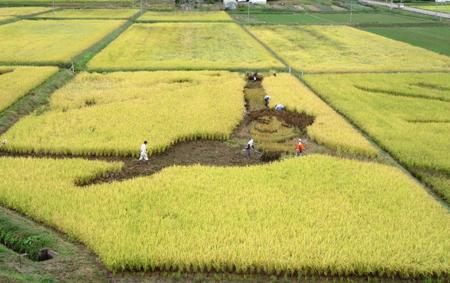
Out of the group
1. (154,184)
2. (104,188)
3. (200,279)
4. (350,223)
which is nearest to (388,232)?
(350,223)

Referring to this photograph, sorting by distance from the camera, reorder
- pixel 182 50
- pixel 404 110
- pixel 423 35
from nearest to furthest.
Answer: pixel 404 110
pixel 182 50
pixel 423 35

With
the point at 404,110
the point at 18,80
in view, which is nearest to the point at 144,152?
the point at 404,110

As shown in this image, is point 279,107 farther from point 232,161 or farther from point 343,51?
point 343,51

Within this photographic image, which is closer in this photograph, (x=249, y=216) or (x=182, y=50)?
(x=249, y=216)

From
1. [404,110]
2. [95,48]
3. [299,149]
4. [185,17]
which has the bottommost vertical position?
[299,149]

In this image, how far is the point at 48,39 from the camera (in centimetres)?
3300

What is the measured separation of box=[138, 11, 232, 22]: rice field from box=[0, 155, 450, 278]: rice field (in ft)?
119

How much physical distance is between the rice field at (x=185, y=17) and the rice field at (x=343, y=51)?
7.25 m

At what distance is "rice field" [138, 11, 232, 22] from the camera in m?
47.5

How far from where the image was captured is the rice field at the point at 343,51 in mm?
26469

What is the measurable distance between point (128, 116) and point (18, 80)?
6.97 metres

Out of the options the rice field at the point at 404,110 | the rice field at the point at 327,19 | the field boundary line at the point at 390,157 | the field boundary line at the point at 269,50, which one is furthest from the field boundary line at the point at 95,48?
the rice field at the point at 327,19

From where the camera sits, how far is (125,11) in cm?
5309

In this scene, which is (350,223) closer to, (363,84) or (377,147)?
(377,147)
